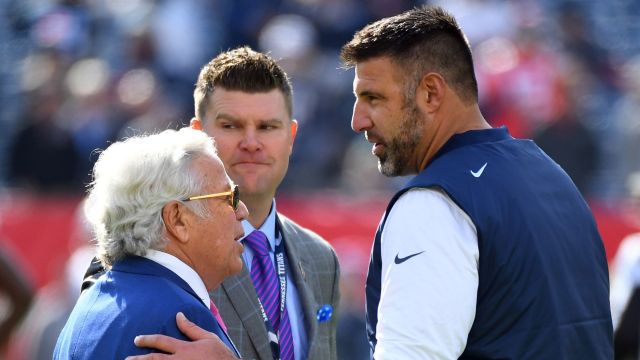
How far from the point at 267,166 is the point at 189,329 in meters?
1.42

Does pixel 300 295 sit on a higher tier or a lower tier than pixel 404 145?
lower

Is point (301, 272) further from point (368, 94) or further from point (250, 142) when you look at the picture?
point (368, 94)

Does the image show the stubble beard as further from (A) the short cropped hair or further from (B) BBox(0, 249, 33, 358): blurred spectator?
(B) BBox(0, 249, 33, 358): blurred spectator

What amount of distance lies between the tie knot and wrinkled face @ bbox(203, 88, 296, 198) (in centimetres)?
16

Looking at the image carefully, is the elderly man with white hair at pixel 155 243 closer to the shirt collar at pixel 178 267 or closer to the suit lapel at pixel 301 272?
the shirt collar at pixel 178 267

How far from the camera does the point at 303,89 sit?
12.7 meters

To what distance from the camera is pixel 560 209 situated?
3646 millimetres

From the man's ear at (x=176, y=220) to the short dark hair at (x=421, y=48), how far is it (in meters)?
0.83

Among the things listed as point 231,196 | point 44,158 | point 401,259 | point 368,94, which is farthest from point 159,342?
point 44,158

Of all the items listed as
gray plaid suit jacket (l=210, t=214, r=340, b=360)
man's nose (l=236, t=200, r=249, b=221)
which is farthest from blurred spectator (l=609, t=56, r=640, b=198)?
man's nose (l=236, t=200, r=249, b=221)

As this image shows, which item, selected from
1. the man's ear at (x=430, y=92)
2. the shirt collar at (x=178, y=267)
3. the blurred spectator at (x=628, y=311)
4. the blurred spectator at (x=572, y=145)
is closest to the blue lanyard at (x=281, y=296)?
the shirt collar at (x=178, y=267)

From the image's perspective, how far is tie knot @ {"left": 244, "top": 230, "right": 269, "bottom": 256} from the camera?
14.6ft

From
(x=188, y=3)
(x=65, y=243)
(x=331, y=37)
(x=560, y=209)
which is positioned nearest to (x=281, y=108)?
(x=560, y=209)

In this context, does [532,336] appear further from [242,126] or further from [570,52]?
[570,52]
